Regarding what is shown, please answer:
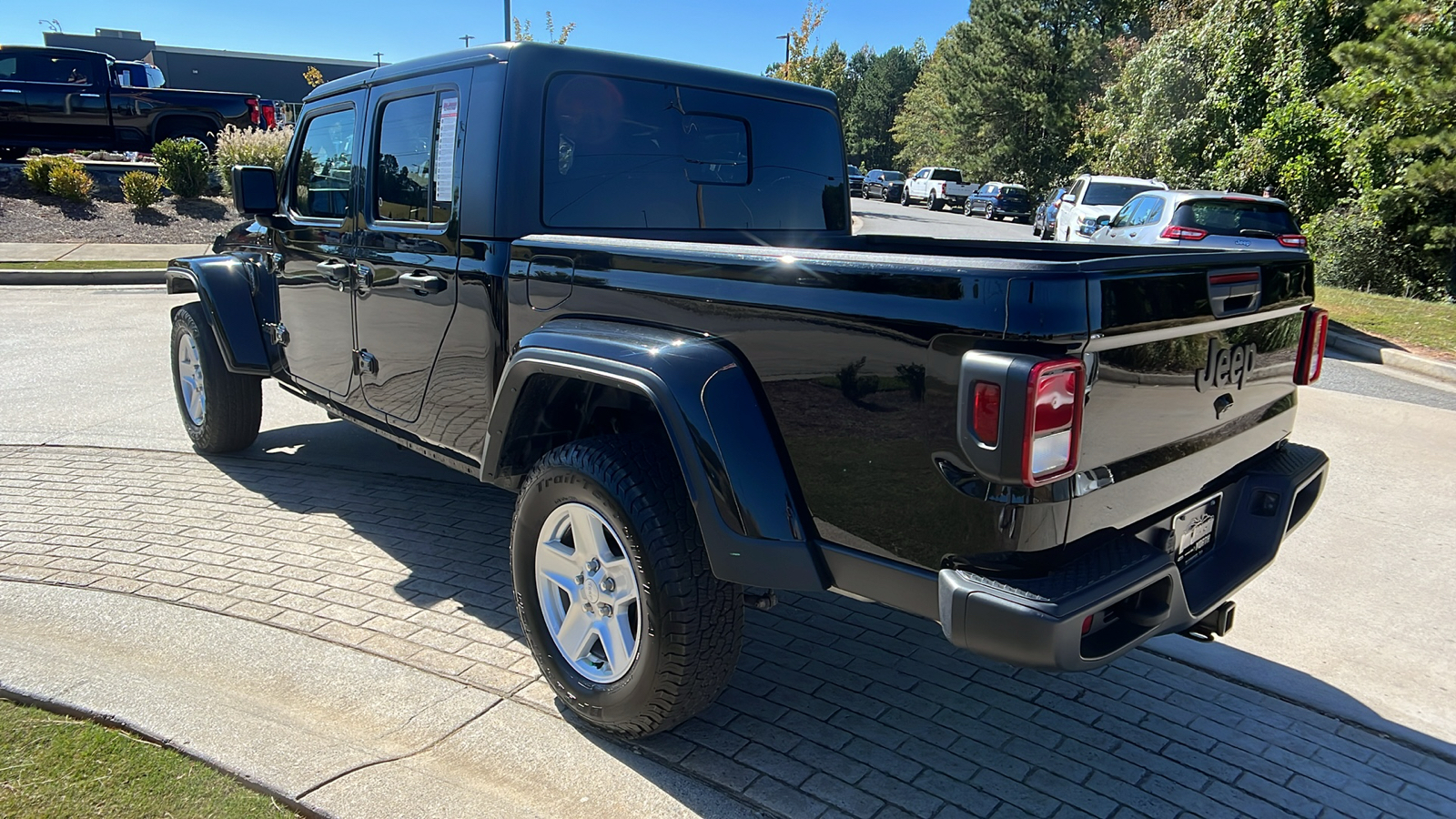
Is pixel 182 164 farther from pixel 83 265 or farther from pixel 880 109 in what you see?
pixel 880 109

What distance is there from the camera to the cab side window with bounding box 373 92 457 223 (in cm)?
364

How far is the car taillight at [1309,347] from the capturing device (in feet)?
10.7

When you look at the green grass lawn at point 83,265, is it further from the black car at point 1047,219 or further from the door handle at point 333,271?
the black car at point 1047,219

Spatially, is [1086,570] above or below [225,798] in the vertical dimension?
above

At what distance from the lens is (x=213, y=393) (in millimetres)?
5543

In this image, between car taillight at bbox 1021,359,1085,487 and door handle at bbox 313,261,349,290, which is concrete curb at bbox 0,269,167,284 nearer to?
door handle at bbox 313,261,349,290

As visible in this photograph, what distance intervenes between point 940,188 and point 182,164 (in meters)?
32.9

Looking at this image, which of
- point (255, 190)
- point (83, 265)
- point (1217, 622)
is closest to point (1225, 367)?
point (1217, 622)

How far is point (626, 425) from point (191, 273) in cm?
334

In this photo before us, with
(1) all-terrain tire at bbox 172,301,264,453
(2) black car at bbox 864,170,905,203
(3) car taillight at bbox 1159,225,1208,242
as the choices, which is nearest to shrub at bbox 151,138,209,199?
(1) all-terrain tire at bbox 172,301,264,453

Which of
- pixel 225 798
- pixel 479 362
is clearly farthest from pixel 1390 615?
pixel 225 798

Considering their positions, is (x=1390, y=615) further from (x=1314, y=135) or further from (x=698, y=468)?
(x=1314, y=135)

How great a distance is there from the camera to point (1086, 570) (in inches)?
90.4

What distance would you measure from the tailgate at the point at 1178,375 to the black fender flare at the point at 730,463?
702 mm
